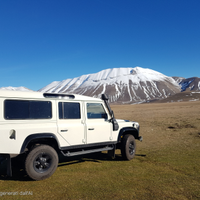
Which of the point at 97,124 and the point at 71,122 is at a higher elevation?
the point at 71,122

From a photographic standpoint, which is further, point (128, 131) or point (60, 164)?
point (128, 131)

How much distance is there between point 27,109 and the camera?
5262mm

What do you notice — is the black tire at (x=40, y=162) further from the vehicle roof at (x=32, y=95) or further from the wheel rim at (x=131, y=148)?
the wheel rim at (x=131, y=148)

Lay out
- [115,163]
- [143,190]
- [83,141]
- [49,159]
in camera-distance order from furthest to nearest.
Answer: [115,163] < [83,141] < [49,159] < [143,190]

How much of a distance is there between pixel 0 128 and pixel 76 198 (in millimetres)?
2477

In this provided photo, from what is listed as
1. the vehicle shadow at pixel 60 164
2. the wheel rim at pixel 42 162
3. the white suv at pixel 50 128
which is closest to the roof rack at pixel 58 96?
the white suv at pixel 50 128

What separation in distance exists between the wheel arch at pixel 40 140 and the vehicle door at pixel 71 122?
0.30m

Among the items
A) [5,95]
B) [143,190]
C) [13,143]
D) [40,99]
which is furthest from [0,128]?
[143,190]

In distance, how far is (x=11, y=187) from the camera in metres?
4.72

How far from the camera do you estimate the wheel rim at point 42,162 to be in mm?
5195

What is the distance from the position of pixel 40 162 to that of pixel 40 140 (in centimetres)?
59

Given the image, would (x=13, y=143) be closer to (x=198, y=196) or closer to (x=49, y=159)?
(x=49, y=159)

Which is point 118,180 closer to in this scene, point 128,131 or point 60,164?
point 60,164

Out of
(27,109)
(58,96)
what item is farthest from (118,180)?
(27,109)
